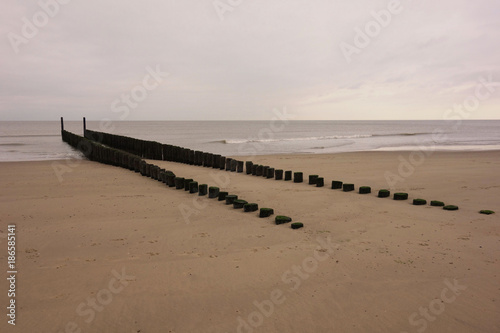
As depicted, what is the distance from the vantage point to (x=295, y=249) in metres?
5.75

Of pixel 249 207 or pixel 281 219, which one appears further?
pixel 249 207

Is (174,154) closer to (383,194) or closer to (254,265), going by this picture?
(383,194)
